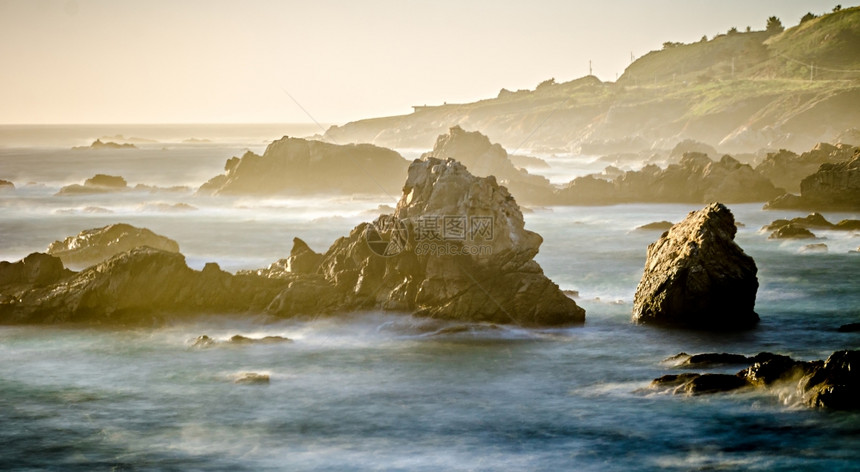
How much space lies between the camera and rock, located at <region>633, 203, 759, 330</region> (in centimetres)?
3706

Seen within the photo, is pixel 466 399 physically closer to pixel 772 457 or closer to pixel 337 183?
pixel 772 457

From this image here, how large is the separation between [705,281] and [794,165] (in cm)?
6378

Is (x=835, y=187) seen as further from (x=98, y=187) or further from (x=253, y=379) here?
(x=98, y=187)

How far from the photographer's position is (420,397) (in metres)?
30.7

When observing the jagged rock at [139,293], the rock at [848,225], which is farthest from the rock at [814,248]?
the jagged rock at [139,293]

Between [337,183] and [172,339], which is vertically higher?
[337,183]

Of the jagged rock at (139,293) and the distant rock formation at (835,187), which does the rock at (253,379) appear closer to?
the jagged rock at (139,293)

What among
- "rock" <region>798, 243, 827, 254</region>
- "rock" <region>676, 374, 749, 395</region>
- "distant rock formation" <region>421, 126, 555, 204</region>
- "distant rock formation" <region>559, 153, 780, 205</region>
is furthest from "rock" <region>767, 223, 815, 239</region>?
"rock" <region>676, 374, 749, 395</region>

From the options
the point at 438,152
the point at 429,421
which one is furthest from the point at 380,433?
the point at 438,152

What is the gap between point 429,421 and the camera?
92.6 feet

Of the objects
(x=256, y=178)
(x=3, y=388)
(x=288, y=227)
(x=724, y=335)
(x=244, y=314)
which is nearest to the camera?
(x=3, y=388)

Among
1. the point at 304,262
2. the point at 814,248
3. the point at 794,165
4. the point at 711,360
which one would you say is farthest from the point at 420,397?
the point at 794,165

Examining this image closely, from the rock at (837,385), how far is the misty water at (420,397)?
0.44 m

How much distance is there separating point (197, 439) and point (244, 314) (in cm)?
1358
